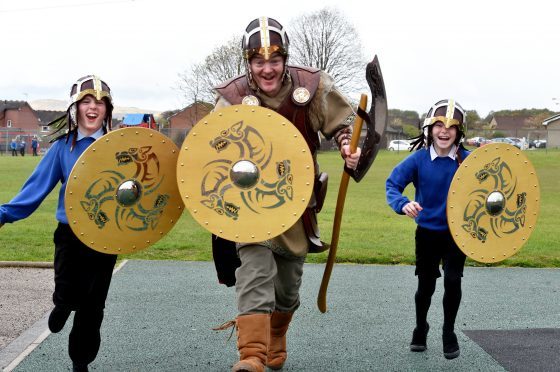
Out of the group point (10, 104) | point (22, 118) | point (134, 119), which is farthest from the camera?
point (22, 118)

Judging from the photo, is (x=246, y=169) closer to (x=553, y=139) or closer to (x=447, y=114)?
(x=447, y=114)

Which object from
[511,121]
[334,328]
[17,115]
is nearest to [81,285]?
[334,328]

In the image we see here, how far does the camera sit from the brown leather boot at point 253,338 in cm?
343

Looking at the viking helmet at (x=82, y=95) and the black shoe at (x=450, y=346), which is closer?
the viking helmet at (x=82, y=95)

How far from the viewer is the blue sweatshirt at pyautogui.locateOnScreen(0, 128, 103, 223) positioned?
373 centimetres

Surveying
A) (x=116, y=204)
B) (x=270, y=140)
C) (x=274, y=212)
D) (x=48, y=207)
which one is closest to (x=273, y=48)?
(x=270, y=140)

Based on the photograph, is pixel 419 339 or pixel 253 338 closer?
pixel 253 338

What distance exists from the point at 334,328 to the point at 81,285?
6.42 feet

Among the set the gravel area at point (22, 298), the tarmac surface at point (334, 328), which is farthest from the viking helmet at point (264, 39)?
the gravel area at point (22, 298)

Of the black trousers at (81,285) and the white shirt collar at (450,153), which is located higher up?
the white shirt collar at (450,153)

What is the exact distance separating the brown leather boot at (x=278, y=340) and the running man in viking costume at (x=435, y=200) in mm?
885

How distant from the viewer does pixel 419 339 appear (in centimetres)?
452

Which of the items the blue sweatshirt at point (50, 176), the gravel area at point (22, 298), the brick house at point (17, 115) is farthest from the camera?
the brick house at point (17, 115)

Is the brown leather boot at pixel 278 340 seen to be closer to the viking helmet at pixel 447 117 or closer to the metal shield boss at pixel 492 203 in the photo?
the metal shield boss at pixel 492 203
